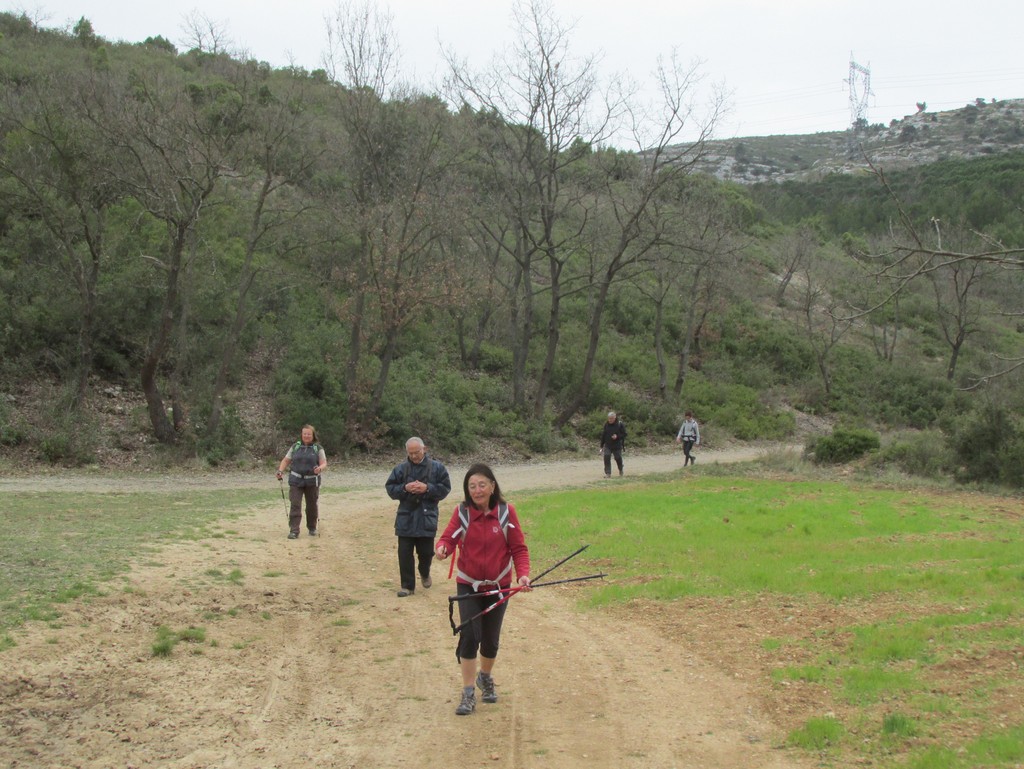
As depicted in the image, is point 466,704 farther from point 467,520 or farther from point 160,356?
point 160,356

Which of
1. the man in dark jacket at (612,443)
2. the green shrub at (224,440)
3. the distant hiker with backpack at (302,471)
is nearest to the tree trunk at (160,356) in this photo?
the green shrub at (224,440)

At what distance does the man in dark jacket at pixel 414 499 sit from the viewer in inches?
385

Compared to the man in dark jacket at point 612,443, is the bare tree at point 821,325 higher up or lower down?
higher up

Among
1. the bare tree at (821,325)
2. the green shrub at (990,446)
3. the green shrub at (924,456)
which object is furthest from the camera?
the bare tree at (821,325)

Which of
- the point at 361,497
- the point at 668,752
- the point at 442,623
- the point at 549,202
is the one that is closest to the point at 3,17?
the point at 549,202

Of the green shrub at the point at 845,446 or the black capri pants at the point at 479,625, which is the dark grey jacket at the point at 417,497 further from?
the green shrub at the point at 845,446

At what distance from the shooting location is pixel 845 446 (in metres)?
25.8

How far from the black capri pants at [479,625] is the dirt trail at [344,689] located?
1.47ft

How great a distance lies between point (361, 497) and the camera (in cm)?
1977

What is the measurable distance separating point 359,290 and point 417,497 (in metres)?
18.5

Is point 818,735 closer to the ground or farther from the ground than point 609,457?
closer to the ground

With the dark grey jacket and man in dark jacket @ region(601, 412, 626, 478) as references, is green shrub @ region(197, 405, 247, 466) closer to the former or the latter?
man in dark jacket @ region(601, 412, 626, 478)

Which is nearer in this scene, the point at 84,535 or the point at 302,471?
the point at 84,535

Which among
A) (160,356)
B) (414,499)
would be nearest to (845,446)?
(414,499)
